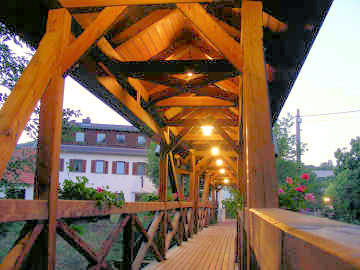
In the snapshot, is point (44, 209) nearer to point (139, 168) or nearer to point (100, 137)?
point (139, 168)

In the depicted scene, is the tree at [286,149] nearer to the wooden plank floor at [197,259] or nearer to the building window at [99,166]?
the building window at [99,166]

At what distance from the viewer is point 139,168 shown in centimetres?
2683

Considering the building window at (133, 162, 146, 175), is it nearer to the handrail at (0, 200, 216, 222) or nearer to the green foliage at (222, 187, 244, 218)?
the green foliage at (222, 187, 244, 218)

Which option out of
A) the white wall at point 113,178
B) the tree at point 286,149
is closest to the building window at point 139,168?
the white wall at point 113,178

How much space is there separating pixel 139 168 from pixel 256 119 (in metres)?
24.6

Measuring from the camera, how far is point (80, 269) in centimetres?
1101

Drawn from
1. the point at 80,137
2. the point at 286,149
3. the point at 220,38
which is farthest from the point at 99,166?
the point at 220,38

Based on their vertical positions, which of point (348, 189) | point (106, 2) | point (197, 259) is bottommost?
point (197, 259)

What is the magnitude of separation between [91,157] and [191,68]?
23.4m

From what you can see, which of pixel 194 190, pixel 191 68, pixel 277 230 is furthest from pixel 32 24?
pixel 194 190

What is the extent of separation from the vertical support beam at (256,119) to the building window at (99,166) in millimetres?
24290

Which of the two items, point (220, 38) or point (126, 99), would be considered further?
point (126, 99)

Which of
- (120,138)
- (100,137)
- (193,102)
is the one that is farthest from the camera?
(120,138)

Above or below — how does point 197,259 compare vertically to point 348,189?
below
